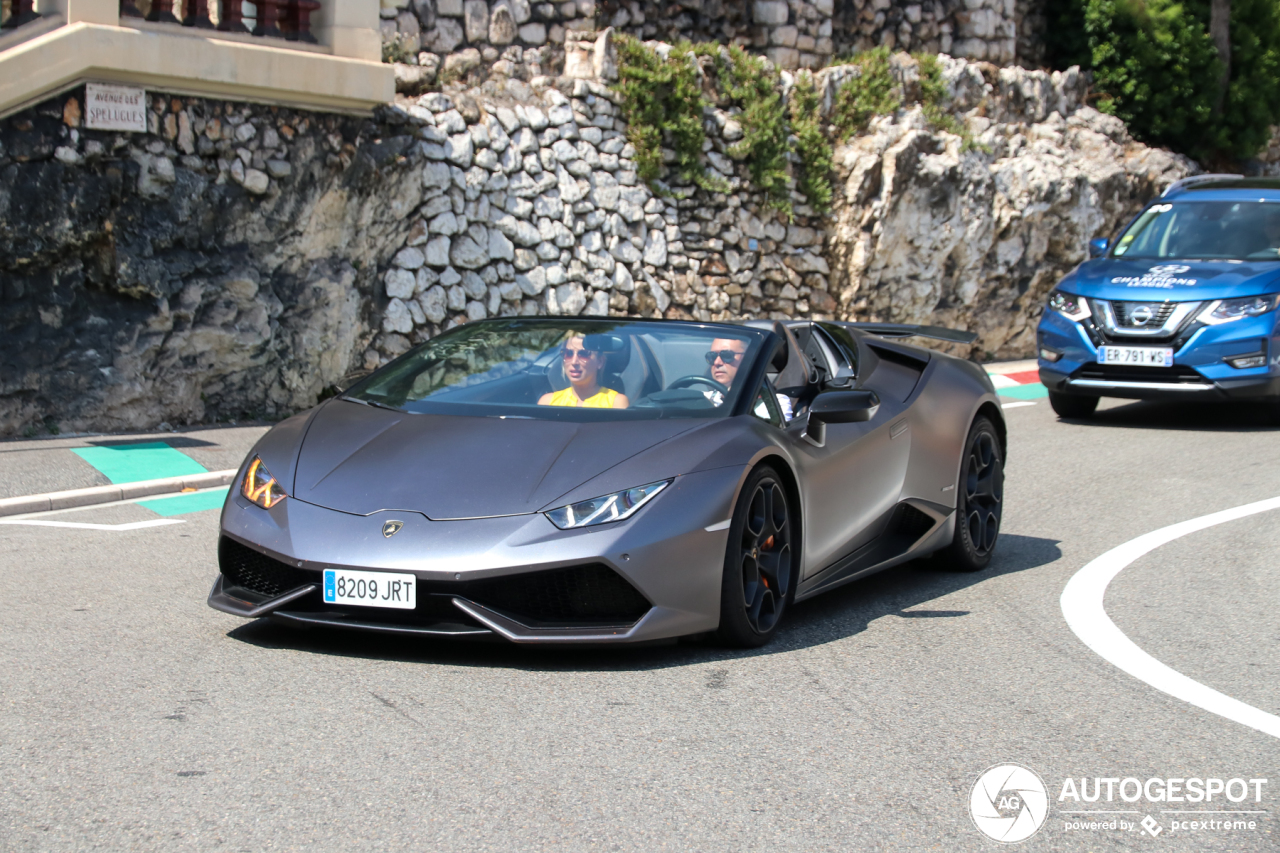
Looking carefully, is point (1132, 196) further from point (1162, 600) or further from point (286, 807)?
point (286, 807)

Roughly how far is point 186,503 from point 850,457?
190 inches

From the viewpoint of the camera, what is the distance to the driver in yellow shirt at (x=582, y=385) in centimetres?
573

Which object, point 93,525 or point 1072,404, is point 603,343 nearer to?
point 93,525

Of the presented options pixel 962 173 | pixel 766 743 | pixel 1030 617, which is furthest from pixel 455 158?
pixel 766 743

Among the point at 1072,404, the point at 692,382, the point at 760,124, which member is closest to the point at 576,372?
the point at 692,382

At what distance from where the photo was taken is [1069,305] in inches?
512

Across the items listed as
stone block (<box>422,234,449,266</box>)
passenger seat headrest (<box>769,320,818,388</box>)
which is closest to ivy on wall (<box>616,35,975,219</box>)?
stone block (<box>422,234,449,266</box>)

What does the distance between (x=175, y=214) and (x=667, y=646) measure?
25.7 feet

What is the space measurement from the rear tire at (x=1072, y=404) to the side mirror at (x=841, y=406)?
805cm

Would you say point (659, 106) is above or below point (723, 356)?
above

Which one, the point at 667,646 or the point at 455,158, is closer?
the point at 667,646

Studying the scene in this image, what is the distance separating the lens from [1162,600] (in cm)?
641

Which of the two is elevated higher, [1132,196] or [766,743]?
[1132,196]

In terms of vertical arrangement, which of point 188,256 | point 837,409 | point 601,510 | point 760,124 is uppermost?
point 760,124
